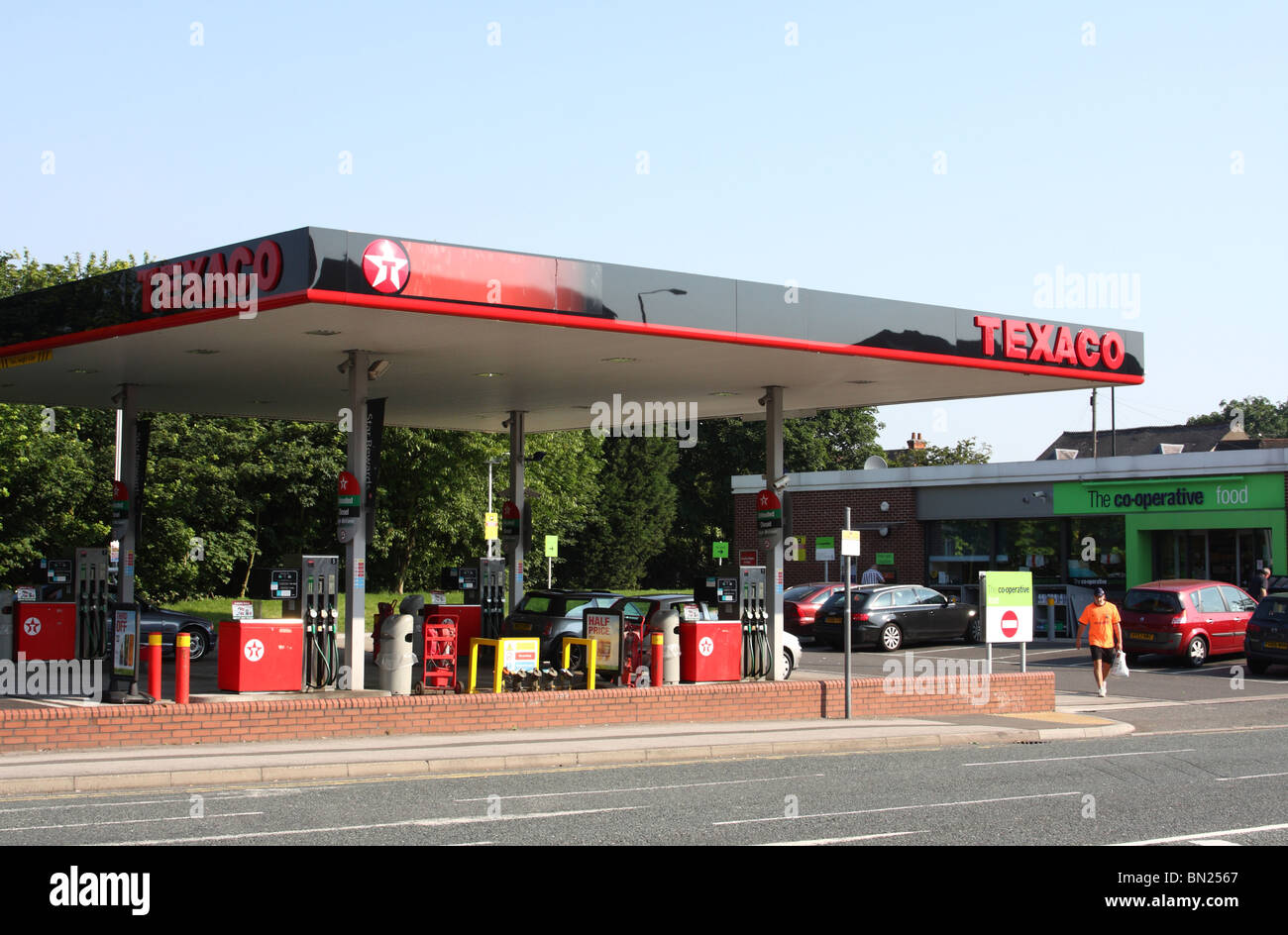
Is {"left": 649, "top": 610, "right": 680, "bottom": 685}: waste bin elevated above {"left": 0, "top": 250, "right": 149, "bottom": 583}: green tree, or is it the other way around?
{"left": 0, "top": 250, "right": 149, "bottom": 583}: green tree

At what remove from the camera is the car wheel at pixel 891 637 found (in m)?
30.7

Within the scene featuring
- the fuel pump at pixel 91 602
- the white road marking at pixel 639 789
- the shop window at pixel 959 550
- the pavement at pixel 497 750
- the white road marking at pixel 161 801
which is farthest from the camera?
the shop window at pixel 959 550

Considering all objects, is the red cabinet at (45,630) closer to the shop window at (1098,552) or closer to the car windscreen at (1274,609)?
the car windscreen at (1274,609)

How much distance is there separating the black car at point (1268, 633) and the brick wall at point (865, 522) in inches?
624

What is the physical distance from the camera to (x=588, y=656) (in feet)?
58.2

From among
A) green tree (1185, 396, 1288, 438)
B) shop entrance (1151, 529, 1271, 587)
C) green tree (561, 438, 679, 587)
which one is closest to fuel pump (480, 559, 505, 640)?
shop entrance (1151, 529, 1271, 587)

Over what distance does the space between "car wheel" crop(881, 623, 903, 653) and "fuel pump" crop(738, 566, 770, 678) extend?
11.5m

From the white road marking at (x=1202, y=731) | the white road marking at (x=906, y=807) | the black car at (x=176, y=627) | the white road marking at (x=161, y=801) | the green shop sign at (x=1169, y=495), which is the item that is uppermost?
the green shop sign at (x=1169, y=495)

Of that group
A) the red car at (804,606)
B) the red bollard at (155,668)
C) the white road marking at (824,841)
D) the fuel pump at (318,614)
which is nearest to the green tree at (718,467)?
the red car at (804,606)

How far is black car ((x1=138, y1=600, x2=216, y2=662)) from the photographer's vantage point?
26.5 meters

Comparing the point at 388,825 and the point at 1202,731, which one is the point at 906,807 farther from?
the point at 1202,731

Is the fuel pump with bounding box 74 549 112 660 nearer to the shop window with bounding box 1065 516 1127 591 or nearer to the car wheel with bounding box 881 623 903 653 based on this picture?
the car wheel with bounding box 881 623 903 653
